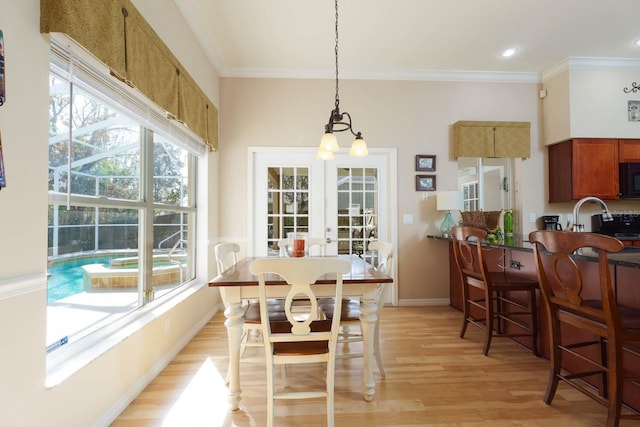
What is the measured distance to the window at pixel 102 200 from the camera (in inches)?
58.7

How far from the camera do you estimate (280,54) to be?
3506mm

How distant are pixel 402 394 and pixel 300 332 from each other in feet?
2.97

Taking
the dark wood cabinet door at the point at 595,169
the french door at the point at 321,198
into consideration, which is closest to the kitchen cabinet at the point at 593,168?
the dark wood cabinet door at the point at 595,169

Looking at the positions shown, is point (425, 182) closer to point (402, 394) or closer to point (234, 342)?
point (402, 394)

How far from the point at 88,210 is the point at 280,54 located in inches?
106

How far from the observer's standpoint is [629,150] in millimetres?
3736

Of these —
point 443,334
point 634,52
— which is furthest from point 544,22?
point 443,334

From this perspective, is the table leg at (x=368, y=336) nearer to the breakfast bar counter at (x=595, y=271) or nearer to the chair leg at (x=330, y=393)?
the chair leg at (x=330, y=393)

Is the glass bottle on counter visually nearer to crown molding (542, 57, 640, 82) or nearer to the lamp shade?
the lamp shade

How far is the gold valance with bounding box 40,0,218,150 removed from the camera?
4.27ft

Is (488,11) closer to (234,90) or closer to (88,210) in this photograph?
(234,90)

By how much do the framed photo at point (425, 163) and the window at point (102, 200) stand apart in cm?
275

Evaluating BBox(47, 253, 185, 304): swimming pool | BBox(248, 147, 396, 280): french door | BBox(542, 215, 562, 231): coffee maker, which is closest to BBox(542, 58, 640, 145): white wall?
BBox(542, 215, 562, 231): coffee maker

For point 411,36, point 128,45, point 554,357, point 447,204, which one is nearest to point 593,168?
point 447,204
